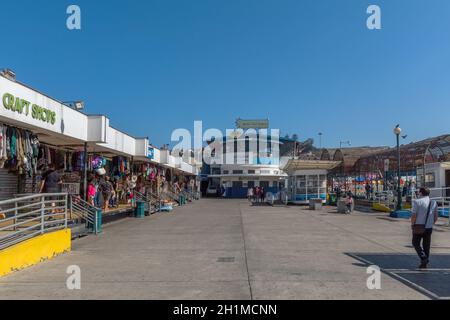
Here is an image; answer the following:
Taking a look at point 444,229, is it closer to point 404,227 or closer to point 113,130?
point 404,227

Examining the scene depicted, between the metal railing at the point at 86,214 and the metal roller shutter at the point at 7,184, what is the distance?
7.80 ft

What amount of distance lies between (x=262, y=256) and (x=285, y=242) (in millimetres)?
2583

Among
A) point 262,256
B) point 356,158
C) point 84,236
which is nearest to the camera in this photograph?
point 262,256

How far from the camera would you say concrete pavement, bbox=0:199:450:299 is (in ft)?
21.8

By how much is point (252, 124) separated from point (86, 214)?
57.6 meters

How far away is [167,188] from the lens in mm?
35281

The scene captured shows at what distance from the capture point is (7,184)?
48.0 ft

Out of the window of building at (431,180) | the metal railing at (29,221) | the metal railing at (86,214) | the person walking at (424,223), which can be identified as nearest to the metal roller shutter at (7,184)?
the metal railing at (86,214)

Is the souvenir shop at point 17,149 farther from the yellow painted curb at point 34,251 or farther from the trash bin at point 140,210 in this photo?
the trash bin at point 140,210

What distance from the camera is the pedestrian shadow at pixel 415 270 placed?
6934mm

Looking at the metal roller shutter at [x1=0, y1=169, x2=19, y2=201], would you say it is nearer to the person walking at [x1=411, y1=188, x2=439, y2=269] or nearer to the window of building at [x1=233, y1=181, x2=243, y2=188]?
the person walking at [x1=411, y1=188, x2=439, y2=269]

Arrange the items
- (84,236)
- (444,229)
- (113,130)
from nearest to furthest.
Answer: (84,236), (444,229), (113,130)

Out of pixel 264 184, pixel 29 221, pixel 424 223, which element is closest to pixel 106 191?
pixel 29 221

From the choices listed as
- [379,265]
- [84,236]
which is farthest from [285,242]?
[84,236]
